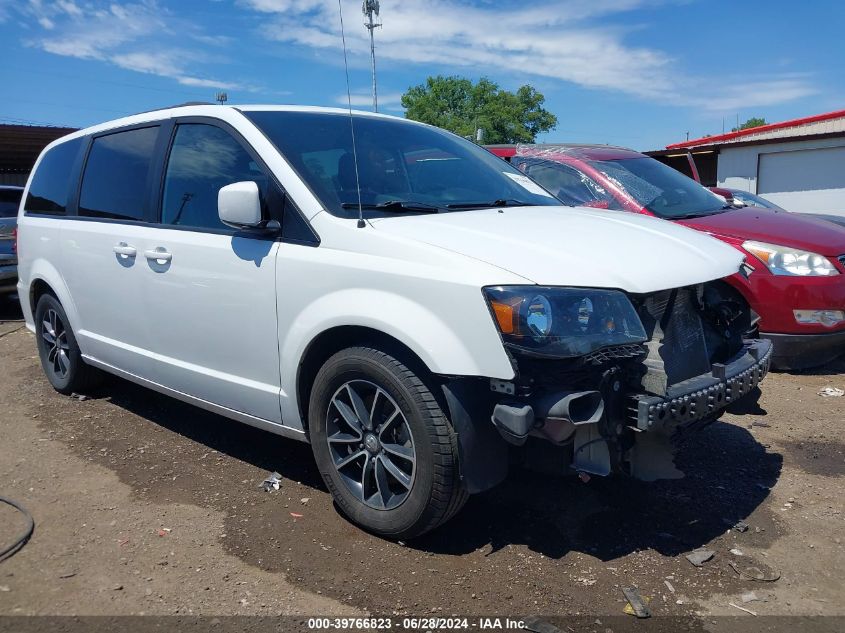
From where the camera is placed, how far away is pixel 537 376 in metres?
2.76

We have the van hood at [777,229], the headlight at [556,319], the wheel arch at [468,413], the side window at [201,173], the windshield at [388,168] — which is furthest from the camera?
the van hood at [777,229]

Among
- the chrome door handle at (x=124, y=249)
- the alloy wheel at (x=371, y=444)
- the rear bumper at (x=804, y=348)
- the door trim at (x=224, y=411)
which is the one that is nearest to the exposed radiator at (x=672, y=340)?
the alloy wheel at (x=371, y=444)

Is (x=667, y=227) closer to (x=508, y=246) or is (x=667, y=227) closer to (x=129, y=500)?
(x=508, y=246)

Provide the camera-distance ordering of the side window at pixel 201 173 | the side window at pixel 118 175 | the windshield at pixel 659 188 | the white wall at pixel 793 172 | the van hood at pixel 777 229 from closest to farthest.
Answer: the side window at pixel 201 173 → the side window at pixel 118 175 → the van hood at pixel 777 229 → the windshield at pixel 659 188 → the white wall at pixel 793 172

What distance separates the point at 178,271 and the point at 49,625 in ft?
6.00

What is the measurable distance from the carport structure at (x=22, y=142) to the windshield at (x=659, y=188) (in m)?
15.1

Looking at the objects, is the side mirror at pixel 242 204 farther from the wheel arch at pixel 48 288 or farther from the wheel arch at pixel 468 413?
the wheel arch at pixel 48 288

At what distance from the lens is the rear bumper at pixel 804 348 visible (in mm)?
5379

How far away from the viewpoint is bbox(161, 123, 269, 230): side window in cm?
374

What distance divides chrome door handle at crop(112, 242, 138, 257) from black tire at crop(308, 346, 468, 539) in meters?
1.65

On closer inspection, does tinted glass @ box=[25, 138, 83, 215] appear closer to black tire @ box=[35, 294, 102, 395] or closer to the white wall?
black tire @ box=[35, 294, 102, 395]

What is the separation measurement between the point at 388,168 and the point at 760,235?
3334 millimetres

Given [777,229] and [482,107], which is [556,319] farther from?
[482,107]

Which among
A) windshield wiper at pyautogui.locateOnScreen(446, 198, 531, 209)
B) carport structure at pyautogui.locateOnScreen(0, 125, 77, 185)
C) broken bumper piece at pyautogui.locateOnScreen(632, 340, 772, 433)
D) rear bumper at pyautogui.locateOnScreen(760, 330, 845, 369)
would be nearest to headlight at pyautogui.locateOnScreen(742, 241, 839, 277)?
rear bumper at pyautogui.locateOnScreen(760, 330, 845, 369)
